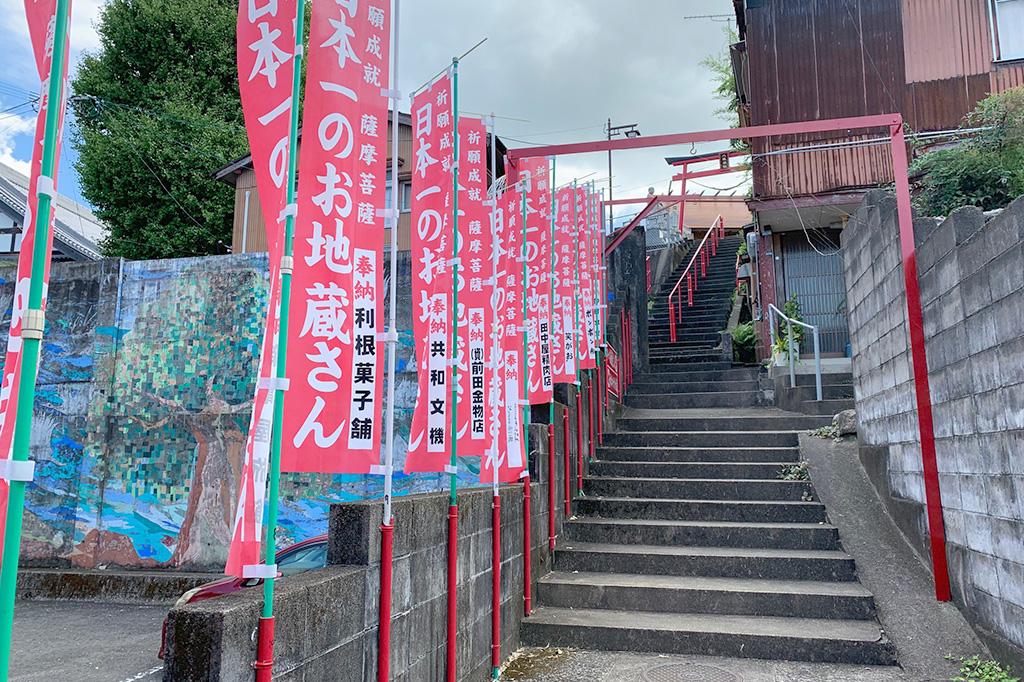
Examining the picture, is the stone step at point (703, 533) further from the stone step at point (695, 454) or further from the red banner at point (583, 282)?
the red banner at point (583, 282)

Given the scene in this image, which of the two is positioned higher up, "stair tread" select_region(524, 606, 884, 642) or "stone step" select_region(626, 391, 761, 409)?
"stone step" select_region(626, 391, 761, 409)

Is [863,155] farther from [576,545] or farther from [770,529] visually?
[576,545]

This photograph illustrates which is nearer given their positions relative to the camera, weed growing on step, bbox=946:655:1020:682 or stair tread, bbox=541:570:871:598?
weed growing on step, bbox=946:655:1020:682

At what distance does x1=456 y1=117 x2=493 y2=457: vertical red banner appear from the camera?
17.7ft

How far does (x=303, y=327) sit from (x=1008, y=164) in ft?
25.7

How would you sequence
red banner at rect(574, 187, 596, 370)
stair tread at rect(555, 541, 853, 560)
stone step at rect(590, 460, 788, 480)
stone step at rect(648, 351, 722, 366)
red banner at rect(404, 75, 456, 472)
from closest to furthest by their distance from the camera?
red banner at rect(404, 75, 456, 472), stair tread at rect(555, 541, 853, 560), stone step at rect(590, 460, 788, 480), red banner at rect(574, 187, 596, 370), stone step at rect(648, 351, 722, 366)

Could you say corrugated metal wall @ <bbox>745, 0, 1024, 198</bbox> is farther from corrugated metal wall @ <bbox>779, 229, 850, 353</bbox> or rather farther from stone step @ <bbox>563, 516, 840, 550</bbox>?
stone step @ <bbox>563, 516, 840, 550</bbox>

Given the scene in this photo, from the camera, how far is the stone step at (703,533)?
7074 mm

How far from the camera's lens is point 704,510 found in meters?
7.73

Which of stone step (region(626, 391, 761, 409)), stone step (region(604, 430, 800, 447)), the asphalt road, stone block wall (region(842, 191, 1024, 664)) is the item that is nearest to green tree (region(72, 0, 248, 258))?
the asphalt road

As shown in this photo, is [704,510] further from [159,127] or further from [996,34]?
[159,127]

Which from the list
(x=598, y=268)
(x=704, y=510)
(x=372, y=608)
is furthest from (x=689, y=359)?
(x=372, y=608)

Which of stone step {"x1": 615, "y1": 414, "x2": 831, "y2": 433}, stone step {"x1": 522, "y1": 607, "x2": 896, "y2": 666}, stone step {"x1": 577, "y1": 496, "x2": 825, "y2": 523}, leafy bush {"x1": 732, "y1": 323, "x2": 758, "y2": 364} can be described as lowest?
stone step {"x1": 522, "y1": 607, "x2": 896, "y2": 666}

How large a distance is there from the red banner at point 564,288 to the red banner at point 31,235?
18.8 ft
